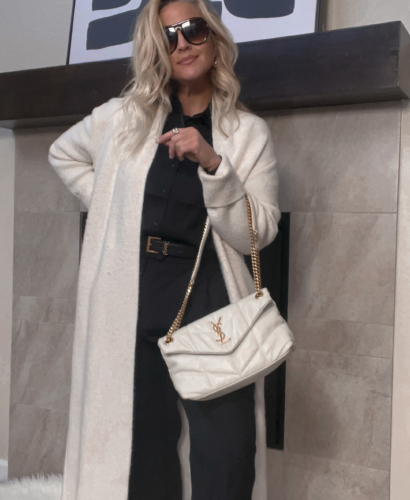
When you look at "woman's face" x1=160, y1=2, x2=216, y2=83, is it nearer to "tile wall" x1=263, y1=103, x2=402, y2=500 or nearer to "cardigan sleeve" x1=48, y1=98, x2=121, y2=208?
"cardigan sleeve" x1=48, y1=98, x2=121, y2=208

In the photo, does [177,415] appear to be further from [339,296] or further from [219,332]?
[339,296]

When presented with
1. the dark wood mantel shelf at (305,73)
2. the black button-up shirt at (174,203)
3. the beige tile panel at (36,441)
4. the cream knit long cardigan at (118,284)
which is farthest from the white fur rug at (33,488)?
the dark wood mantel shelf at (305,73)

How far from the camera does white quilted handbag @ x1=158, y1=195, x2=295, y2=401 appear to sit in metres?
1.15

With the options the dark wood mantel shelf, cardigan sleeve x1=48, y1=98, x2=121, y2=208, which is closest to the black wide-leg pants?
cardigan sleeve x1=48, y1=98, x2=121, y2=208

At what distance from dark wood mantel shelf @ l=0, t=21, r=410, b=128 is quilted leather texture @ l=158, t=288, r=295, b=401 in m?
0.66

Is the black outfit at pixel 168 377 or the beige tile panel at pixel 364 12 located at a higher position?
the beige tile panel at pixel 364 12

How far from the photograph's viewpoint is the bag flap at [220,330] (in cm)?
117

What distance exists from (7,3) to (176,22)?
4.19 feet

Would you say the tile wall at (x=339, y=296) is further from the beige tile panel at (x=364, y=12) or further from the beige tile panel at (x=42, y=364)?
the beige tile panel at (x=42, y=364)

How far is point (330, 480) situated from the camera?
1.75 metres

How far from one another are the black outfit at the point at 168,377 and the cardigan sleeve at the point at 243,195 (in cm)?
9

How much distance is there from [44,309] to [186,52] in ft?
4.20

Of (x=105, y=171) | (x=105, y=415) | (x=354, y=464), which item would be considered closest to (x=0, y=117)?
(x=105, y=171)

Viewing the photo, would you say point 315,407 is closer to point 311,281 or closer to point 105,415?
point 311,281
